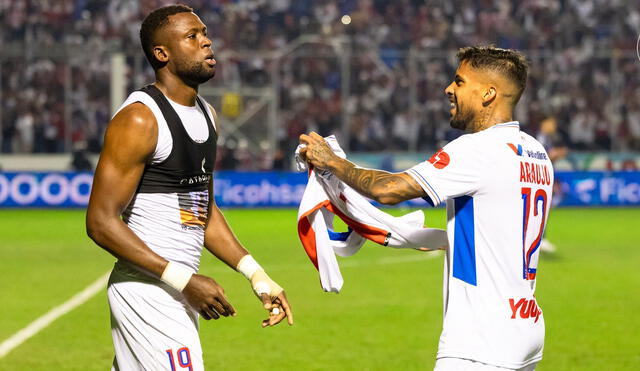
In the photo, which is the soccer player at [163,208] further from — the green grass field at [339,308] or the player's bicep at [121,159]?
the green grass field at [339,308]

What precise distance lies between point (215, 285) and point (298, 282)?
9207 mm

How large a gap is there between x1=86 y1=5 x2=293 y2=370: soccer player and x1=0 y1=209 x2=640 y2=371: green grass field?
13.3ft

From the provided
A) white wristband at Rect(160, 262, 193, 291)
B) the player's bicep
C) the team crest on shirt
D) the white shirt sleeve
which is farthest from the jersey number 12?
the player's bicep

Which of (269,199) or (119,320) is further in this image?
(269,199)

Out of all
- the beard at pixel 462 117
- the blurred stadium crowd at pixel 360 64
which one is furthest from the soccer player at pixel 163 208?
the blurred stadium crowd at pixel 360 64

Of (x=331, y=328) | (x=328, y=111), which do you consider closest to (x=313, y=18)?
(x=328, y=111)

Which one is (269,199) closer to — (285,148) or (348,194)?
(285,148)

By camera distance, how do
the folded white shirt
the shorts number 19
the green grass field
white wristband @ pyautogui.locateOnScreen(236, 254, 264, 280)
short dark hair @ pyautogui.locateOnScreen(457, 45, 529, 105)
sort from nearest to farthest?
the shorts number 19
short dark hair @ pyautogui.locateOnScreen(457, 45, 529, 105)
white wristband @ pyautogui.locateOnScreen(236, 254, 264, 280)
the folded white shirt
the green grass field

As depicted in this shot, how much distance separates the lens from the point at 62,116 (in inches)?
1067

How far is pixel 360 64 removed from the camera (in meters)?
27.5

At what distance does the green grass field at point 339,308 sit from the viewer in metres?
9.08

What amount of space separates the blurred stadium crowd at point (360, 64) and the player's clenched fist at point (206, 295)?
842 inches

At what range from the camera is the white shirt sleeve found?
451cm

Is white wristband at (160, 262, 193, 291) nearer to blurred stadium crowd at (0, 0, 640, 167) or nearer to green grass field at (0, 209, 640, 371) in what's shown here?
green grass field at (0, 209, 640, 371)
